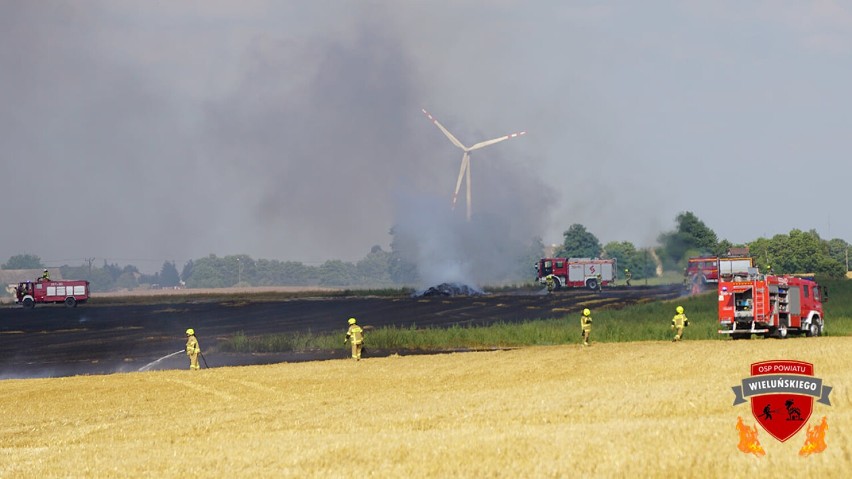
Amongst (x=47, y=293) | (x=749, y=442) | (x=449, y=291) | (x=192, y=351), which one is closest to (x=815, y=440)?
(x=749, y=442)

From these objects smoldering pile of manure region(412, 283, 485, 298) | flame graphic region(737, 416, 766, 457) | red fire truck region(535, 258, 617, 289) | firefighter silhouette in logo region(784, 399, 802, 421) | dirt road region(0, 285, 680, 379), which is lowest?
dirt road region(0, 285, 680, 379)

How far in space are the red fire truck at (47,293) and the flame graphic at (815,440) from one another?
104837 mm

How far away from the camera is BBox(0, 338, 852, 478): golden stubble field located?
18.2 m

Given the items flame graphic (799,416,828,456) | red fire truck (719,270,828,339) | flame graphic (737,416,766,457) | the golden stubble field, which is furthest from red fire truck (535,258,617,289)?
flame graphic (737,416,766,457)

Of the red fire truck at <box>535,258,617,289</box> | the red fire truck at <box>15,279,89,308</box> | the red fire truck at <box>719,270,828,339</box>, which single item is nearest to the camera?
the red fire truck at <box>719,270,828,339</box>

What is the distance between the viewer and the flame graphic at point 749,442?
57.3 feet

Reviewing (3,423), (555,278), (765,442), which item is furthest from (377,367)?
(555,278)

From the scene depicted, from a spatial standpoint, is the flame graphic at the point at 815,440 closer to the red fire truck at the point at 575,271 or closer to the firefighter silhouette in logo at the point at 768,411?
the firefighter silhouette in logo at the point at 768,411

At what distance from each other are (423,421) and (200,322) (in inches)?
2376

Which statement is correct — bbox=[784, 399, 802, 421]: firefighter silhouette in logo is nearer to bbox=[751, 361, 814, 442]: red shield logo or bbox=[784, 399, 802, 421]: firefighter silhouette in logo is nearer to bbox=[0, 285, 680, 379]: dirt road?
bbox=[751, 361, 814, 442]: red shield logo

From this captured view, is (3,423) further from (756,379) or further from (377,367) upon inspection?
(756,379)

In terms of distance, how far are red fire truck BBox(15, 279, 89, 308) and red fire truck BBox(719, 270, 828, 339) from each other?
7791cm

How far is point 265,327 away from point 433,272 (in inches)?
2959

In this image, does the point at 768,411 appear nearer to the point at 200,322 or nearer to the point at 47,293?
the point at 200,322
